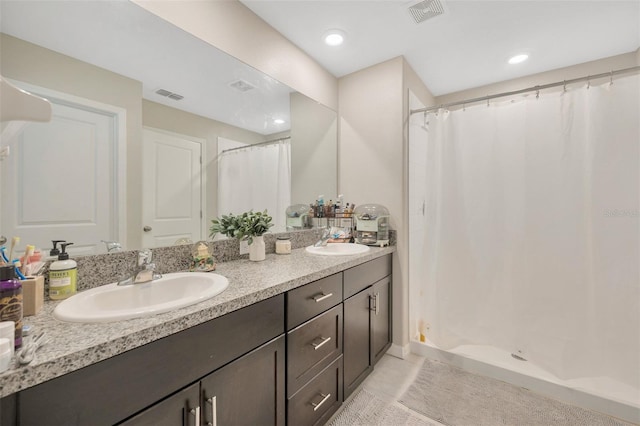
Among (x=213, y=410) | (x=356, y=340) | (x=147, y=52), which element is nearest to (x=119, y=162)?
(x=147, y=52)

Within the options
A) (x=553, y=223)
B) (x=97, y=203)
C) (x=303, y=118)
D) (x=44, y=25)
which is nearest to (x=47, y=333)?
(x=97, y=203)

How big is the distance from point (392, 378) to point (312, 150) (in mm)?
1869

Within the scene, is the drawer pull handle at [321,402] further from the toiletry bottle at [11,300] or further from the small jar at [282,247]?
the toiletry bottle at [11,300]

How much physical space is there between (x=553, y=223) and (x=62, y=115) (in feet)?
8.74

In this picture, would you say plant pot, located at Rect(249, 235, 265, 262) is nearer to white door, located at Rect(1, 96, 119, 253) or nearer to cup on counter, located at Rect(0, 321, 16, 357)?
white door, located at Rect(1, 96, 119, 253)

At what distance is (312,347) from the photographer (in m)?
1.25

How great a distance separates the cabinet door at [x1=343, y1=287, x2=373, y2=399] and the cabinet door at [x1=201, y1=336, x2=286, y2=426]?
532 millimetres

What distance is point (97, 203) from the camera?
1.04 meters

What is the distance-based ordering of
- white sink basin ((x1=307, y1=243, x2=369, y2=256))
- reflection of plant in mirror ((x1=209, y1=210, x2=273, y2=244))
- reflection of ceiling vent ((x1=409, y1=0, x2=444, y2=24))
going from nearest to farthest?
reflection of plant in mirror ((x1=209, y1=210, x2=273, y2=244)), reflection of ceiling vent ((x1=409, y1=0, x2=444, y2=24)), white sink basin ((x1=307, y1=243, x2=369, y2=256))

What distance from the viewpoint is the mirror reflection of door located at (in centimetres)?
87

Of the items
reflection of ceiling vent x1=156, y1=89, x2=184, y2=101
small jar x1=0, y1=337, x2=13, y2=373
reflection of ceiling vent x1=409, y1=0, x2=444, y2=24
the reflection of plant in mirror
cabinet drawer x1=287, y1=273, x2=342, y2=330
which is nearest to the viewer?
small jar x1=0, y1=337, x2=13, y2=373

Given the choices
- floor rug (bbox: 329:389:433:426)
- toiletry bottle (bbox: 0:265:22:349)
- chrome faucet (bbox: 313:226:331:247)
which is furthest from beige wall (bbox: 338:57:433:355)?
toiletry bottle (bbox: 0:265:22:349)

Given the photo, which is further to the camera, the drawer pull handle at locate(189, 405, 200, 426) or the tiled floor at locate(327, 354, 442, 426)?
the tiled floor at locate(327, 354, 442, 426)

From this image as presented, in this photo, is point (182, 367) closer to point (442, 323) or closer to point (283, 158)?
point (283, 158)
